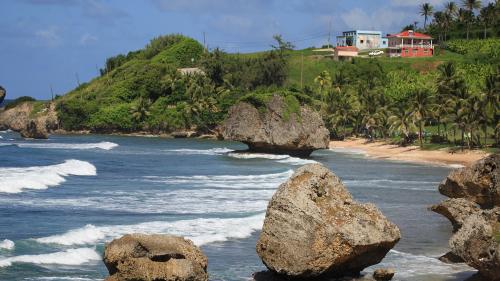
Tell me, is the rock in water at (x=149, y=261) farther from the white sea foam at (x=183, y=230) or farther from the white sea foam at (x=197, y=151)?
the white sea foam at (x=197, y=151)

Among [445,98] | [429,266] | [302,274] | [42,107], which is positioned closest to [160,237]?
[302,274]

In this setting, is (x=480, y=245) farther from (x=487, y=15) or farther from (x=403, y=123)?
(x=487, y=15)

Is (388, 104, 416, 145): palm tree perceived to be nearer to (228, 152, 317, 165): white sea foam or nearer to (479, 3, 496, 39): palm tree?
(228, 152, 317, 165): white sea foam

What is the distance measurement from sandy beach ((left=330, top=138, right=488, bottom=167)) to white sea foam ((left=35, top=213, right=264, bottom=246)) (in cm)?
3332

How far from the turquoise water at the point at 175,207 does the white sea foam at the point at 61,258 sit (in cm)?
3

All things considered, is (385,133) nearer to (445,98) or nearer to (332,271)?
(445,98)

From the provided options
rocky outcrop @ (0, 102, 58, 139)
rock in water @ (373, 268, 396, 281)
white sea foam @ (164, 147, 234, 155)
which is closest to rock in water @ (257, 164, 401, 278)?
rock in water @ (373, 268, 396, 281)

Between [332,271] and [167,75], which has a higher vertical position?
[167,75]

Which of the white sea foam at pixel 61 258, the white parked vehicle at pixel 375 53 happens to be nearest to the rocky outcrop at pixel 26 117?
the white parked vehicle at pixel 375 53

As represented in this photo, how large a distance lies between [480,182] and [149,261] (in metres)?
13.0

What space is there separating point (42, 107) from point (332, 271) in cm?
11521

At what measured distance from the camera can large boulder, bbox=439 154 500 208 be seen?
2453 centimetres

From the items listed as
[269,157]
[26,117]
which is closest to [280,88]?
[269,157]

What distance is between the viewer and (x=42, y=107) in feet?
414
